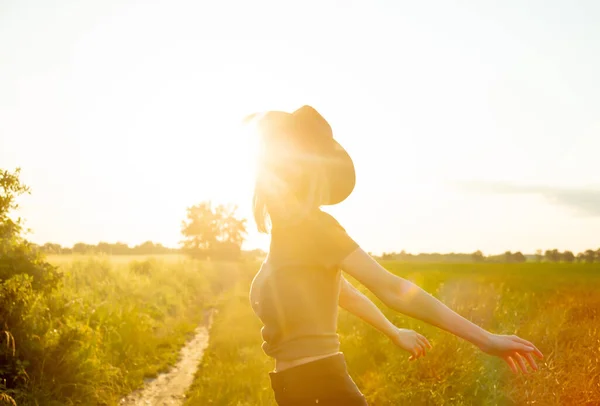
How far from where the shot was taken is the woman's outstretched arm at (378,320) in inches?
88.9

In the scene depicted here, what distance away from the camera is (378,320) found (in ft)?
7.52

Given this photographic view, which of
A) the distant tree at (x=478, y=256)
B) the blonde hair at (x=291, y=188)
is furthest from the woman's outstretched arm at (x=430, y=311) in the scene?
the distant tree at (x=478, y=256)

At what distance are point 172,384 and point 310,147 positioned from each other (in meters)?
8.87

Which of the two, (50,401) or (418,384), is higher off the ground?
(418,384)

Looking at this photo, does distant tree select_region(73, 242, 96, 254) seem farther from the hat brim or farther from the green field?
the hat brim

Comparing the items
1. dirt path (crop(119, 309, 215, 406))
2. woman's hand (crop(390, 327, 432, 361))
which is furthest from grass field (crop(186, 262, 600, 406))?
woman's hand (crop(390, 327, 432, 361))

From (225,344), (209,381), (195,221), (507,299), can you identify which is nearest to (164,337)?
(225,344)

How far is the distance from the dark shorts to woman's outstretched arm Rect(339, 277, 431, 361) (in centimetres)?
42

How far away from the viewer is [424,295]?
1.65 meters

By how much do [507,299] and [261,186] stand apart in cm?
867

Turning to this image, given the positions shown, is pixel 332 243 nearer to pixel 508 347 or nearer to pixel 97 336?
pixel 508 347

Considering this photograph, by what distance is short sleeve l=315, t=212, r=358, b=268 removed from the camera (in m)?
1.71

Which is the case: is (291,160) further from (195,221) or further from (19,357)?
(195,221)

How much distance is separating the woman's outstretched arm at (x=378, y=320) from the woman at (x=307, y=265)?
1.23ft
